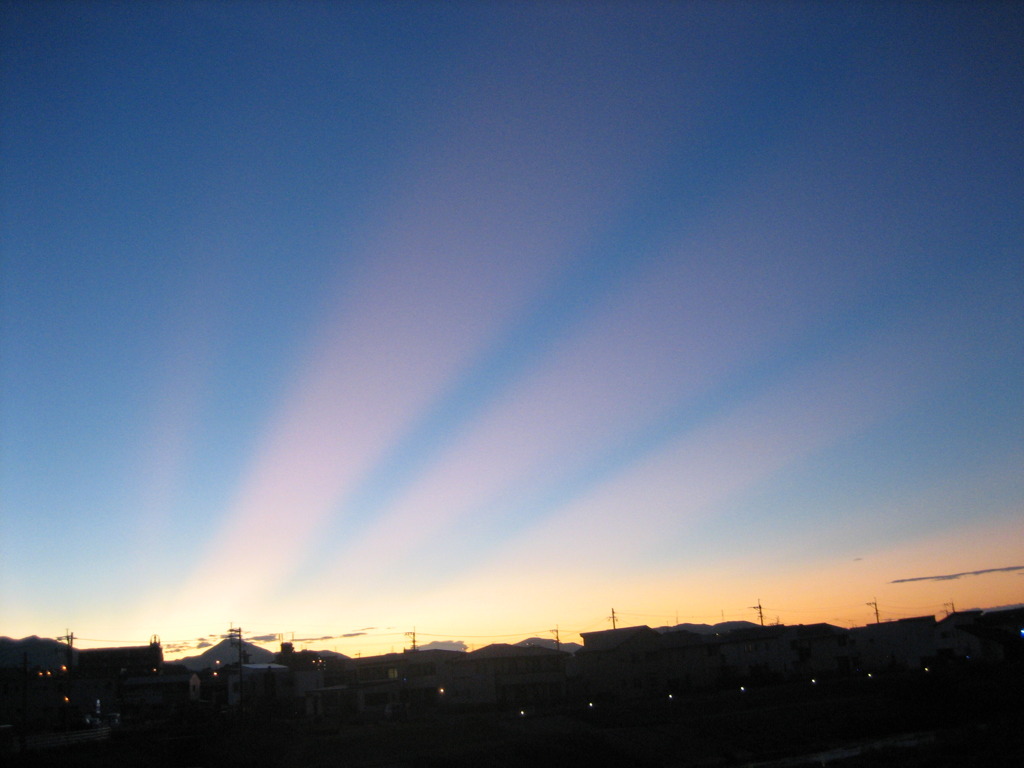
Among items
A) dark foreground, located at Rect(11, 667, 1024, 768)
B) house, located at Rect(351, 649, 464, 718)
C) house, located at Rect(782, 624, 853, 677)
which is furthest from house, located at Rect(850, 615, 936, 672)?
house, located at Rect(351, 649, 464, 718)

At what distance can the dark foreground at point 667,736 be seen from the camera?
3744 centimetres

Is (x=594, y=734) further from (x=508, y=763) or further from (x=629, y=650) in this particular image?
(x=629, y=650)

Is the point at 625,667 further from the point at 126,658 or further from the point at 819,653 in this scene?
the point at 126,658

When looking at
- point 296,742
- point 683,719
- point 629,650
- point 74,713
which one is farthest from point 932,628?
point 74,713

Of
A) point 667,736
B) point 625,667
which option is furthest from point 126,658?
point 667,736

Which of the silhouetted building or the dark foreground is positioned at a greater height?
the silhouetted building

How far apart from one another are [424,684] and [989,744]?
43862mm

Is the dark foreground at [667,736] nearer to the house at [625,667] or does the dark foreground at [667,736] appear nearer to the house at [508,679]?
the house at [508,679]

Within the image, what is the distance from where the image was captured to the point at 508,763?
37.5m

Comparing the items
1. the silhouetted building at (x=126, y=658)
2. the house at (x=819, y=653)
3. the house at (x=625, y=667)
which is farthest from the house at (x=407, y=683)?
the silhouetted building at (x=126, y=658)

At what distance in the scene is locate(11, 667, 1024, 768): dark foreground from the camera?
3744 centimetres

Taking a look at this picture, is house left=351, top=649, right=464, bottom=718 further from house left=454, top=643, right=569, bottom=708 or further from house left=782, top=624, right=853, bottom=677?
house left=782, top=624, right=853, bottom=677

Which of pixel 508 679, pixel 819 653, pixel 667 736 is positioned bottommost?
pixel 667 736

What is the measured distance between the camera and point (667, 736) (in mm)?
43469
